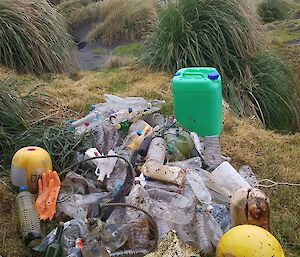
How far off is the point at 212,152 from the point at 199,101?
0.45 m

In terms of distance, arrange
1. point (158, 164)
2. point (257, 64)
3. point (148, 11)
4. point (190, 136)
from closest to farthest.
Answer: point (158, 164)
point (190, 136)
point (257, 64)
point (148, 11)

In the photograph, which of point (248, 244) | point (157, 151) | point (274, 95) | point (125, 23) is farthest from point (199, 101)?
point (125, 23)

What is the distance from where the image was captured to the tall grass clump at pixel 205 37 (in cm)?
705

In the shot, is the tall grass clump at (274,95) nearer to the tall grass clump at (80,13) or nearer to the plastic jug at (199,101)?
the plastic jug at (199,101)

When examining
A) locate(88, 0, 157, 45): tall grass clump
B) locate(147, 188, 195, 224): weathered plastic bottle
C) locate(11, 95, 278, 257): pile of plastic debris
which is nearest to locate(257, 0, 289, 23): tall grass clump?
locate(88, 0, 157, 45): tall grass clump

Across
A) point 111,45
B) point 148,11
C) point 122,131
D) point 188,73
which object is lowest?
point 111,45

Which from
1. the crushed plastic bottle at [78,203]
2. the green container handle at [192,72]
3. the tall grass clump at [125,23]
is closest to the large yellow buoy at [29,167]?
the crushed plastic bottle at [78,203]

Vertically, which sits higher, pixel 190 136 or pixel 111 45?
pixel 190 136

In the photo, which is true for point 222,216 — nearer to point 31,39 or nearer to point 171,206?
point 171,206

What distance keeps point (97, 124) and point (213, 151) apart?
98 cm

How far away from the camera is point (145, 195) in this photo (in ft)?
12.2

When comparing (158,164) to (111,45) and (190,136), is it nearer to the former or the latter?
(190,136)

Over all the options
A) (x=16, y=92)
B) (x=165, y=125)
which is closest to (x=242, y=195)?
(x=165, y=125)

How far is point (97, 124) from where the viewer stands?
4.64 m
